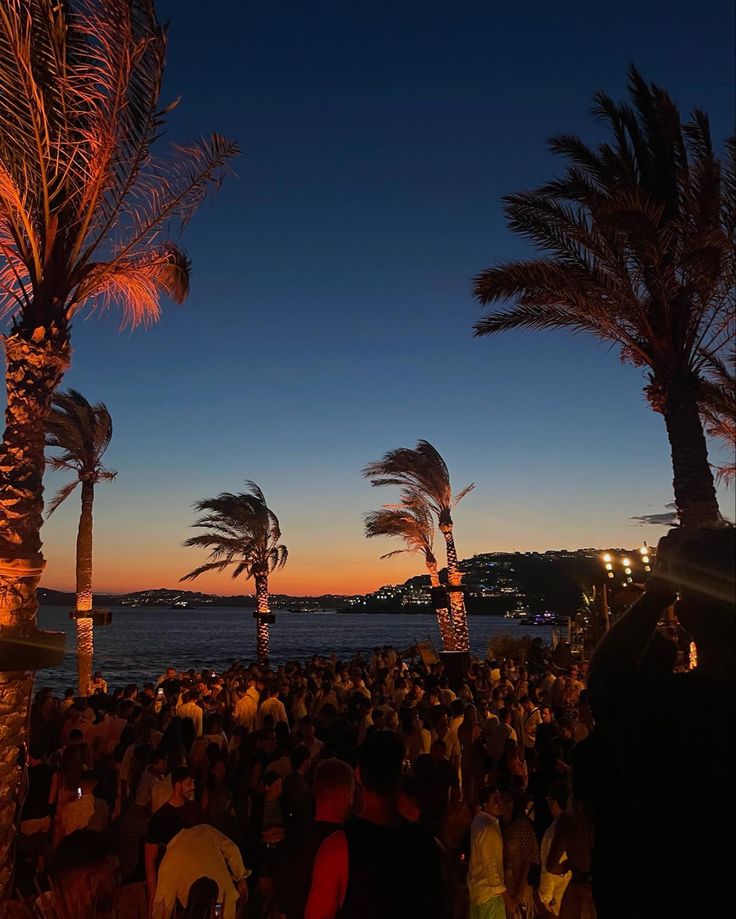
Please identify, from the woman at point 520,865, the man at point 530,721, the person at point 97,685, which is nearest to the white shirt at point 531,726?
the man at point 530,721

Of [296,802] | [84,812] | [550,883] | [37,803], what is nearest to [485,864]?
[550,883]

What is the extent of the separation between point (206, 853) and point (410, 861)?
2.37 metres

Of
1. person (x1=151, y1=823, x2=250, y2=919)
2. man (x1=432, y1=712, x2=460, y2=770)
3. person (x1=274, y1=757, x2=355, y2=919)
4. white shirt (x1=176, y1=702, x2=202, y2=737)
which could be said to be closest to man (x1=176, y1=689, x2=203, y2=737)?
white shirt (x1=176, y1=702, x2=202, y2=737)

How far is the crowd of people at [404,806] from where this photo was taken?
1564mm

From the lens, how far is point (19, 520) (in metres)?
6.15

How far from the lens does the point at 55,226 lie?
22.3ft

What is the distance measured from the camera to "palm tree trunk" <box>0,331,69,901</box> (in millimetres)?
5703

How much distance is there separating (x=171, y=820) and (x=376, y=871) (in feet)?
10.3

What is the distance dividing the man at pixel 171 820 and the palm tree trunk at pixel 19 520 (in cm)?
166

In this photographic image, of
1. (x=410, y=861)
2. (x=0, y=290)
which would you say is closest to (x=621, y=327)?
(x=0, y=290)

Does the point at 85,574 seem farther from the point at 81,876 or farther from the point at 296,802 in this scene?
the point at 81,876

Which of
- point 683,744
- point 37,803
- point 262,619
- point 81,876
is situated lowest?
point 37,803

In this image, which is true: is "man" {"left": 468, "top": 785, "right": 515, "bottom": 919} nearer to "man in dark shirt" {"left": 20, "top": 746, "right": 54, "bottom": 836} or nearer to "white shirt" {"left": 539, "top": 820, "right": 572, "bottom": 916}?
"white shirt" {"left": 539, "top": 820, "right": 572, "bottom": 916}

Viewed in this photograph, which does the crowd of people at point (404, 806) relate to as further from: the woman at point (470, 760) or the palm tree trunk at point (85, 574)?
the palm tree trunk at point (85, 574)
